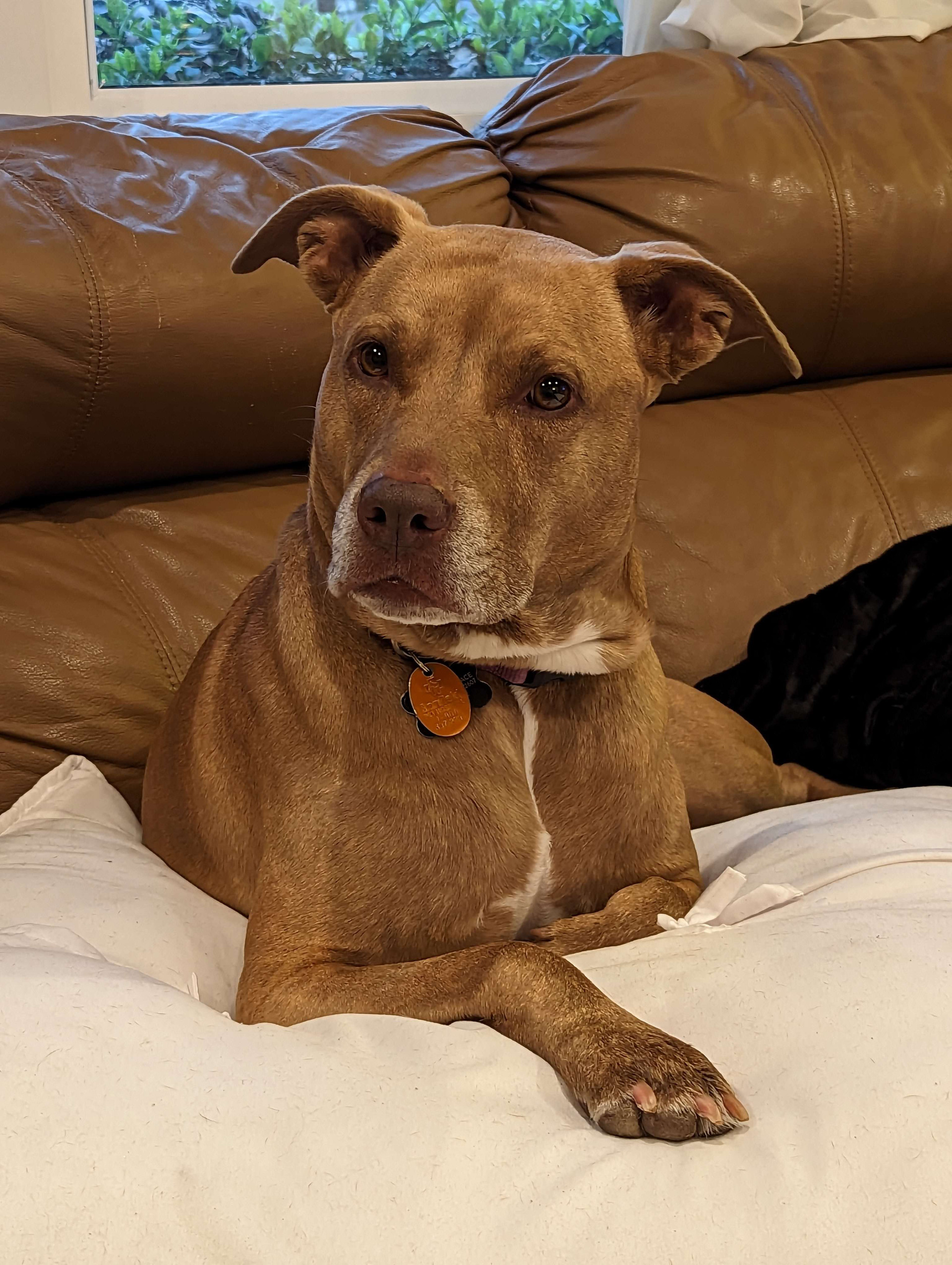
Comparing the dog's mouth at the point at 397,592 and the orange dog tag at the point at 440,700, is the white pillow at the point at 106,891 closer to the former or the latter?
the orange dog tag at the point at 440,700

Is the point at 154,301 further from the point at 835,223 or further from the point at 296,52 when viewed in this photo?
the point at 296,52

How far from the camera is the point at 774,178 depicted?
2.54 metres

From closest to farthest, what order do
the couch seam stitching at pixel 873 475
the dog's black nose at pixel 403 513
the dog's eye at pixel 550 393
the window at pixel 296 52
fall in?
1. the dog's black nose at pixel 403 513
2. the dog's eye at pixel 550 393
3. the couch seam stitching at pixel 873 475
4. the window at pixel 296 52

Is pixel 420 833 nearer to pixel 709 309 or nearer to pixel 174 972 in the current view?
pixel 174 972

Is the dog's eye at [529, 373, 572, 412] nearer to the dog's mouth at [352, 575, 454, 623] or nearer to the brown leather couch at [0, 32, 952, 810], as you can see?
the dog's mouth at [352, 575, 454, 623]

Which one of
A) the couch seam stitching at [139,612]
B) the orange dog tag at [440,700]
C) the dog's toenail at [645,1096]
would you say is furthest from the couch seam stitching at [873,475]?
the dog's toenail at [645,1096]

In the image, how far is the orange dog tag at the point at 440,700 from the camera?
1.64 m

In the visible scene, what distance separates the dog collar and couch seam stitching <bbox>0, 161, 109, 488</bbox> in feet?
2.69

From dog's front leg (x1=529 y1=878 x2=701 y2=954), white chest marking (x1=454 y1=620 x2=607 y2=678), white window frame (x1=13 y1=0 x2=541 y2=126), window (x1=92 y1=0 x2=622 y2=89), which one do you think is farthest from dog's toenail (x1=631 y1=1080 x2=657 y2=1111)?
window (x1=92 y1=0 x2=622 y2=89)

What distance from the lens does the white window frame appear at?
3027mm

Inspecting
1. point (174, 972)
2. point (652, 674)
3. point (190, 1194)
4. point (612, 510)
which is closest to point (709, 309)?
point (612, 510)

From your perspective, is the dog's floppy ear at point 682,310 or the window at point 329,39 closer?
the dog's floppy ear at point 682,310

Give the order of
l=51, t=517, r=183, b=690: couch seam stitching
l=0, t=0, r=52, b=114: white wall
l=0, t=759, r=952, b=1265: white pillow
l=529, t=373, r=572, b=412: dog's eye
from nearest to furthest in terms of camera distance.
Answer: l=0, t=759, r=952, b=1265: white pillow → l=529, t=373, r=572, b=412: dog's eye → l=51, t=517, r=183, b=690: couch seam stitching → l=0, t=0, r=52, b=114: white wall

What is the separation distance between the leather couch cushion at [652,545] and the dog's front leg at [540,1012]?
693 mm
